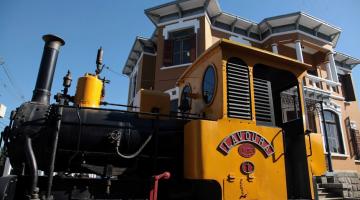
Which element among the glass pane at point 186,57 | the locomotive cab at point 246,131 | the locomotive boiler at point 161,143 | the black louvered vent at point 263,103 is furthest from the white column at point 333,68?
the black louvered vent at point 263,103

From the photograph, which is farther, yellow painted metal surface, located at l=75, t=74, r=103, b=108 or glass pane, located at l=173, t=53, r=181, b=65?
glass pane, located at l=173, t=53, r=181, b=65

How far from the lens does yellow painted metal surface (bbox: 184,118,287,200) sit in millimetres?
3568

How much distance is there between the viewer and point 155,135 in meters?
3.95

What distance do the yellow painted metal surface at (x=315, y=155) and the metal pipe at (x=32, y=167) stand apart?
4168 mm

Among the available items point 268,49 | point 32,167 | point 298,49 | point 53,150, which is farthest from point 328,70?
point 32,167

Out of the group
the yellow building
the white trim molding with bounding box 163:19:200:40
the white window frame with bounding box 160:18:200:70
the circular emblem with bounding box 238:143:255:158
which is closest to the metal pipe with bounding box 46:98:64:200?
the circular emblem with bounding box 238:143:255:158

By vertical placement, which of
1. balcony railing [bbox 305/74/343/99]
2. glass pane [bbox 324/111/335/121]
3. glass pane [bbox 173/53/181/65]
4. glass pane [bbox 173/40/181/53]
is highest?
glass pane [bbox 173/40/181/53]

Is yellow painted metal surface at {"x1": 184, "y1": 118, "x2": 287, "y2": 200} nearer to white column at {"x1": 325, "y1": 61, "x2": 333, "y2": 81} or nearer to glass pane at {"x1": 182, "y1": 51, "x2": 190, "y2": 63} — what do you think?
glass pane at {"x1": 182, "y1": 51, "x2": 190, "y2": 63}

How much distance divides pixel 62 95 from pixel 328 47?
19204 mm

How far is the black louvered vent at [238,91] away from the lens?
4004 millimetres

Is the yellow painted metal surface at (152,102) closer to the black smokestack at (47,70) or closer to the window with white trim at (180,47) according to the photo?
the black smokestack at (47,70)

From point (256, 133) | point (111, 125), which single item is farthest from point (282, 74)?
point (111, 125)

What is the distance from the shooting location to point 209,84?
442cm

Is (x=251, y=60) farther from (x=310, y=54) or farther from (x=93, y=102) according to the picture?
(x=310, y=54)
